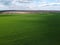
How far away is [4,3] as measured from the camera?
3.33 meters

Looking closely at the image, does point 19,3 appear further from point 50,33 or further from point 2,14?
point 50,33

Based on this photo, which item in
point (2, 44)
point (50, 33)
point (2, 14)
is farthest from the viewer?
point (2, 14)

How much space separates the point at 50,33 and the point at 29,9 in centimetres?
151

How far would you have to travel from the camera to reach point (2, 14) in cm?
320

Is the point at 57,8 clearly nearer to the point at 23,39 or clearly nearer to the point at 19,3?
the point at 19,3

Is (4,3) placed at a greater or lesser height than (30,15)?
greater

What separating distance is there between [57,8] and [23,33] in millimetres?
1607

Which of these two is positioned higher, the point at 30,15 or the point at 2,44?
the point at 2,44

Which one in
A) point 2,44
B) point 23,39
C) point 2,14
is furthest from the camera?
point 2,14

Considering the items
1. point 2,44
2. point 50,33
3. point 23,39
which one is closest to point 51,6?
point 50,33

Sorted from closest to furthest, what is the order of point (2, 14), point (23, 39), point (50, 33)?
point (23, 39)
point (50, 33)
point (2, 14)

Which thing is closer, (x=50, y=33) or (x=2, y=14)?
(x=50, y=33)

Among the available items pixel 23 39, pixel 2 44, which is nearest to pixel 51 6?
pixel 23 39

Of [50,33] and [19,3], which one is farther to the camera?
[19,3]
